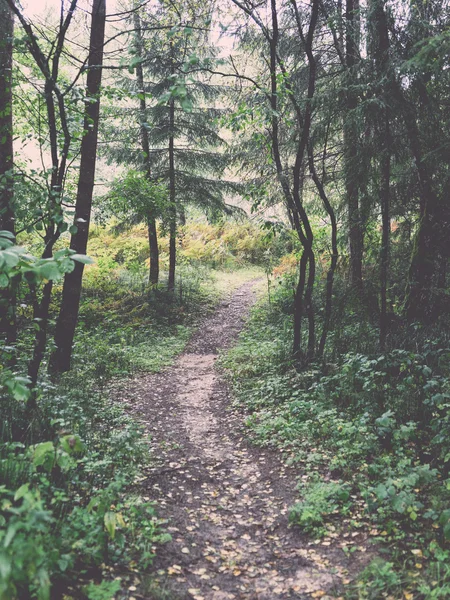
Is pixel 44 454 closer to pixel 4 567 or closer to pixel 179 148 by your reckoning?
pixel 4 567

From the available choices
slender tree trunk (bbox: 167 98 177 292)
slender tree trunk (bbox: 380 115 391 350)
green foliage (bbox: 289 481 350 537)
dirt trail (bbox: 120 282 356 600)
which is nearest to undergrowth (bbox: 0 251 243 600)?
dirt trail (bbox: 120 282 356 600)

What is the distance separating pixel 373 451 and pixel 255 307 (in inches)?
412

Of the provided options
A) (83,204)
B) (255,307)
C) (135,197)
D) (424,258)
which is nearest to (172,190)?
Result: (135,197)

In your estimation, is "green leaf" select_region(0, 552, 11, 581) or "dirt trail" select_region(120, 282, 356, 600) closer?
"green leaf" select_region(0, 552, 11, 581)

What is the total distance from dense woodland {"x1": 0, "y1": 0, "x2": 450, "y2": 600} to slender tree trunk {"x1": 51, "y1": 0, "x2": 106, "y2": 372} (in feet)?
0.13

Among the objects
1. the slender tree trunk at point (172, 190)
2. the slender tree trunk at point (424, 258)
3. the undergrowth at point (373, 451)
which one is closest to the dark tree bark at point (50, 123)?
the undergrowth at point (373, 451)

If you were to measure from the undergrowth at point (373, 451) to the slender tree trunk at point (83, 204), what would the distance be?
326cm

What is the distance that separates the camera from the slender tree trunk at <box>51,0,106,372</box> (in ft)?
23.5

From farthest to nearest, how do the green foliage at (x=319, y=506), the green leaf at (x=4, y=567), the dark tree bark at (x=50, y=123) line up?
the dark tree bark at (x=50, y=123) → the green foliage at (x=319, y=506) → the green leaf at (x=4, y=567)

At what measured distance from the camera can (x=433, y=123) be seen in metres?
7.12

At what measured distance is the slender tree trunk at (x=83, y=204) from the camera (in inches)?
282

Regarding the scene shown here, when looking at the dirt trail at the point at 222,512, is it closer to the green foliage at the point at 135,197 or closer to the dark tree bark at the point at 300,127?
the dark tree bark at the point at 300,127

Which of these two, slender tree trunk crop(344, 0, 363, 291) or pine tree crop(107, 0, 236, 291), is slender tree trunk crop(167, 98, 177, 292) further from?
slender tree trunk crop(344, 0, 363, 291)

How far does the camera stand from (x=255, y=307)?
15055 mm
